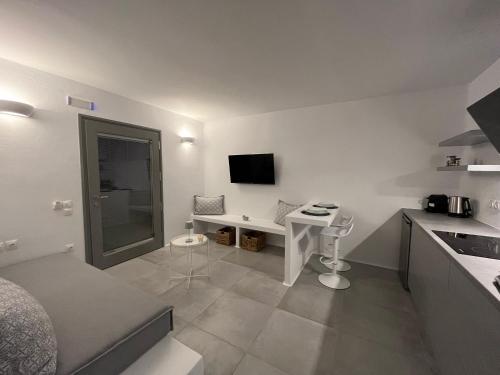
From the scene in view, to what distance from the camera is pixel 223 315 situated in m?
2.03

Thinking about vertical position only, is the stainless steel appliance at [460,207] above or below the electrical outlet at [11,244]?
above

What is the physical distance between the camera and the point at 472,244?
148 centimetres

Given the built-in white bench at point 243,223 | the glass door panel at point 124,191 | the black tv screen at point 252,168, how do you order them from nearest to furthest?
1. the glass door panel at point 124,191
2. the built-in white bench at point 243,223
3. the black tv screen at point 252,168

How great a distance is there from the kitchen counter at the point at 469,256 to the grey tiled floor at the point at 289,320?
3.04ft

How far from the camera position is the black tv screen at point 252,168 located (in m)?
3.73

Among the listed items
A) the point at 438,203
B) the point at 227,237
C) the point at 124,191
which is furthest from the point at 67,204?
the point at 438,203

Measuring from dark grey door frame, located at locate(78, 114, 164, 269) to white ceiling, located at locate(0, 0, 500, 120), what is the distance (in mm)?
576

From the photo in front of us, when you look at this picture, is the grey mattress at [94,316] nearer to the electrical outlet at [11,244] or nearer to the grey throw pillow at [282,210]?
the electrical outlet at [11,244]

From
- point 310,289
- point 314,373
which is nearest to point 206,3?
point 314,373

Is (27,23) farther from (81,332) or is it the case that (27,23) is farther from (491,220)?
(491,220)

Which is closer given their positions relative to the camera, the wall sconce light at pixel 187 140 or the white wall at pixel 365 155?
the white wall at pixel 365 155

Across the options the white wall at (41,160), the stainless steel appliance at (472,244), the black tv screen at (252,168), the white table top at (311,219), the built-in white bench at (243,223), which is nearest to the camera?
the stainless steel appliance at (472,244)

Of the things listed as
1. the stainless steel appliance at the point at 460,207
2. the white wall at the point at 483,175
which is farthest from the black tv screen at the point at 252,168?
the white wall at the point at 483,175

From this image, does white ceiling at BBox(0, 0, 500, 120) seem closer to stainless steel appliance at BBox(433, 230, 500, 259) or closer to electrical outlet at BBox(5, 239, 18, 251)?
stainless steel appliance at BBox(433, 230, 500, 259)
